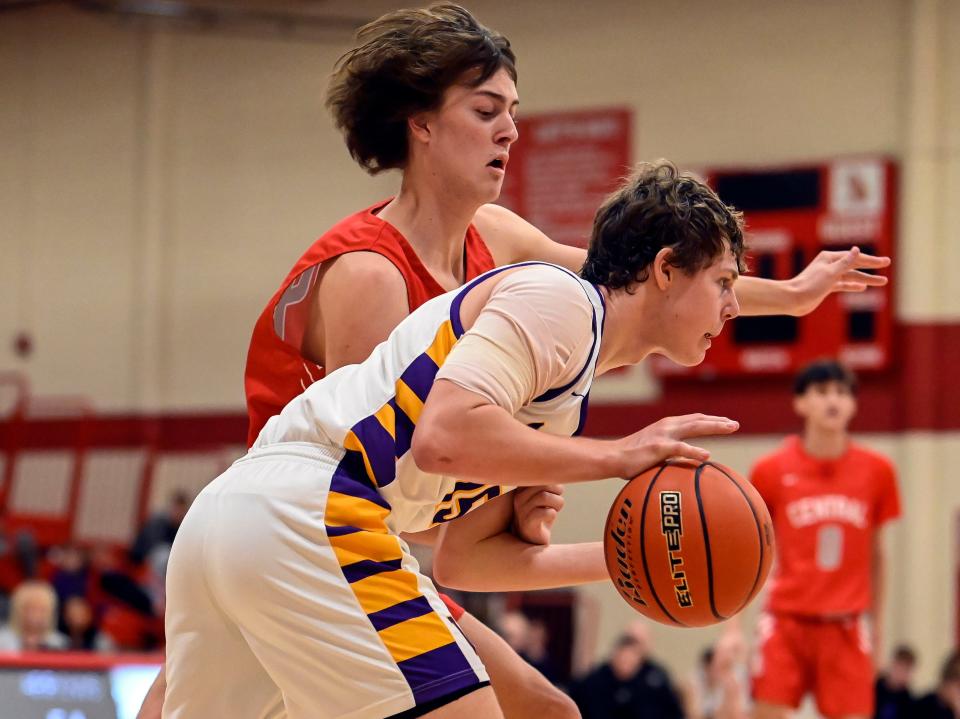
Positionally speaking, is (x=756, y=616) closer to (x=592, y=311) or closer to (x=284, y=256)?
(x=284, y=256)

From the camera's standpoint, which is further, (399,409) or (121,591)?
(121,591)

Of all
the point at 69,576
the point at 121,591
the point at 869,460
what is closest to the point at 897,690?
the point at 869,460

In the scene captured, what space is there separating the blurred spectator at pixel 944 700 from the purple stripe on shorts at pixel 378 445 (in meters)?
8.50

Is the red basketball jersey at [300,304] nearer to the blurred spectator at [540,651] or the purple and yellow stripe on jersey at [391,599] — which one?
the purple and yellow stripe on jersey at [391,599]

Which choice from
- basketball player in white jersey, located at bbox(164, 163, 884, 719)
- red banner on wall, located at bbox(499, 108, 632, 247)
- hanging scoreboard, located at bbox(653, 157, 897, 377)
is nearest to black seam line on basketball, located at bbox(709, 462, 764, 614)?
basketball player in white jersey, located at bbox(164, 163, 884, 719)

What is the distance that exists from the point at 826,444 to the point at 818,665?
44.6 inches

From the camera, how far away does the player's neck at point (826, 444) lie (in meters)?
7.86

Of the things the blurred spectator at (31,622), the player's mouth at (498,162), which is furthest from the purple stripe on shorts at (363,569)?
the blurred spectator at (31,622)

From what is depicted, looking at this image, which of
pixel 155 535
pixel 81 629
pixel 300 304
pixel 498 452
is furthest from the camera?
pixel 155 535

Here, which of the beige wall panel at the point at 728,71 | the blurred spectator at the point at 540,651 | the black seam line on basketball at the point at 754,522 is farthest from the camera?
the beige wall panel at the point at 728,71

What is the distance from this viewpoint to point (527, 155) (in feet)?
47.5

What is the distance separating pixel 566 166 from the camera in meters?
14.3

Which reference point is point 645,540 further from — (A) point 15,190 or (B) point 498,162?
(A) point 15,190

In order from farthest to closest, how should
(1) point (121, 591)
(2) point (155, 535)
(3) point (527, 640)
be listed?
(2) point (155, 535)
(1) point (121, 591)
(3) point (527, 640)
